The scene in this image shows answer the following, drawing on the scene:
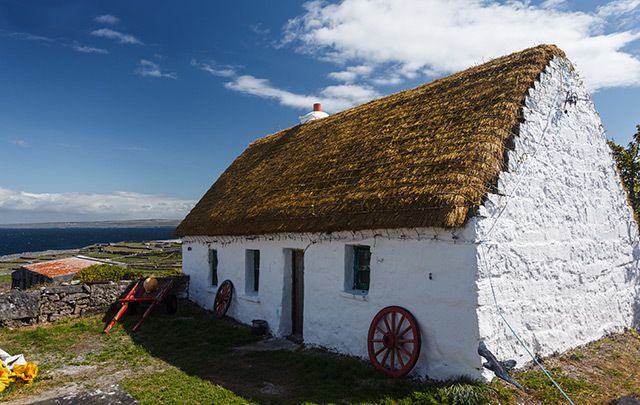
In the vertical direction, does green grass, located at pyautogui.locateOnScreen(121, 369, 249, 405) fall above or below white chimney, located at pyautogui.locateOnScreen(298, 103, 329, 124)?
below

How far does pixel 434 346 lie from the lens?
279 inches

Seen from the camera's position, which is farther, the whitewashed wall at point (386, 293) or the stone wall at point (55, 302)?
the stone wall at point (55, 302)

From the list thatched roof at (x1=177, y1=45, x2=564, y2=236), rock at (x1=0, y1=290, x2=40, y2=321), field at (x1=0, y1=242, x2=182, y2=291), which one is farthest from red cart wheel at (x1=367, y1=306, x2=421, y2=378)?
field at (x1=0, y1=242, x2=182, y2=291)

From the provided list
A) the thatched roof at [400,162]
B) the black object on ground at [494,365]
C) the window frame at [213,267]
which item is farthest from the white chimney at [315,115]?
the black object on ground at [494,365]

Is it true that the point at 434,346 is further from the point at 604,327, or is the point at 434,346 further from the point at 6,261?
the point at 6,261

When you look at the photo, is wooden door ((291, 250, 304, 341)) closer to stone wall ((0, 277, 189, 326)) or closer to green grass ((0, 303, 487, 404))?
green grass ((0, 303, 487, 404))

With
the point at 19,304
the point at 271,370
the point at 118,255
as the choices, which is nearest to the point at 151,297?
the point at 19,304

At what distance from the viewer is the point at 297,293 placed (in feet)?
35.2

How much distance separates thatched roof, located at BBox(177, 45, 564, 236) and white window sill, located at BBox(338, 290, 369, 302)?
127cm

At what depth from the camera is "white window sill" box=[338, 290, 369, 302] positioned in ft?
27.4

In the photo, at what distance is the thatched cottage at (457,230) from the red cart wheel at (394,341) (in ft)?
0.08

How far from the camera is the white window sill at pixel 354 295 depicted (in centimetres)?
834

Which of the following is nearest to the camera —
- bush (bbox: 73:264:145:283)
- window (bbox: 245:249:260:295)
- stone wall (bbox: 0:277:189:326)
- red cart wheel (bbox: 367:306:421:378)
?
red cart wheel (bbox: 367:306:421:378)

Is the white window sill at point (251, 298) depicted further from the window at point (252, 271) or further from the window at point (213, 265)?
the window at point (213, 265)
